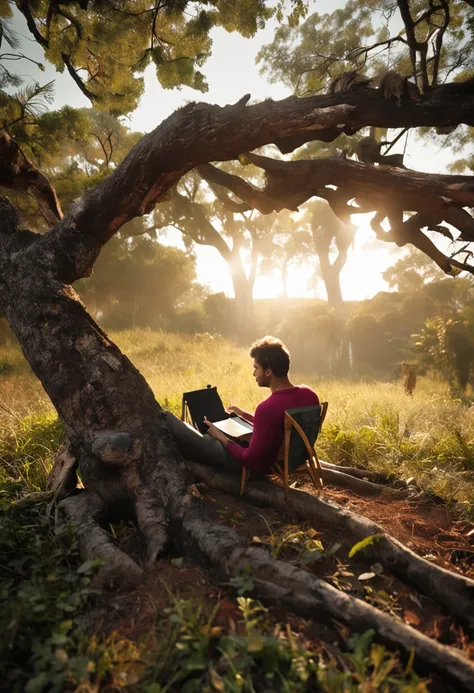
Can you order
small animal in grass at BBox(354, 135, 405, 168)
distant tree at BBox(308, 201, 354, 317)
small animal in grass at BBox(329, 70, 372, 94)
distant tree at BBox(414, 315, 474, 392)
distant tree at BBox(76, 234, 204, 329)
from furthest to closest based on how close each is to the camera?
1. distant tree at BBox(308, 201, 354, 317)
2. distant tree at BBox(76, 234, 204, 329)
3. distant tree at BBox(414, 315, 474, 392)
4. small animal in grass at BBox(354, 135, 405, 168)
5. small animal in grass at BBox(329, 70, 372, 94)

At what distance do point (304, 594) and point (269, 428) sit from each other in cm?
128

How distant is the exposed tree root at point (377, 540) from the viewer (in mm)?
2256

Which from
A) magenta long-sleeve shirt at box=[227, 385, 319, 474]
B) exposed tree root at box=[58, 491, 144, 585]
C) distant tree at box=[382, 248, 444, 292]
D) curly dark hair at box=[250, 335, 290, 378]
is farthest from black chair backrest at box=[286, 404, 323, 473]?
distant tree at box=[382, 248, 444, 292]

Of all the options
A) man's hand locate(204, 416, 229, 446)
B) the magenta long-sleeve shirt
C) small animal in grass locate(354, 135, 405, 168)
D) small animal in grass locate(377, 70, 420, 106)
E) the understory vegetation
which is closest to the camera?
the understory vegetation

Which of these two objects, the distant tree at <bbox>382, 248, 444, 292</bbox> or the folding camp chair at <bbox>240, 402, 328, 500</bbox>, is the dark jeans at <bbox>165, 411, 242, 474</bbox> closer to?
the folding camp chair at <bbox>240, 402, 328, 500</bbox>

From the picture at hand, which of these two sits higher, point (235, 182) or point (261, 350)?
point (235, 182)

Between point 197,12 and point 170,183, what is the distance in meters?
3.64

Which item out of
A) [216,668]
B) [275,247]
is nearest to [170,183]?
→ [216,668]

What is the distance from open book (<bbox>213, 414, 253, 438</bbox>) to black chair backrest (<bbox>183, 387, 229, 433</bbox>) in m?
0.18

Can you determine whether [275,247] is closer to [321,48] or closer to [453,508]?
→ [321,48]

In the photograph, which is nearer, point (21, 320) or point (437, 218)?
point (21, 320)

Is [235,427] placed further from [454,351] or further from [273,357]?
[454,351]

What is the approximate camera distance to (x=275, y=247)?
35625 millimetres

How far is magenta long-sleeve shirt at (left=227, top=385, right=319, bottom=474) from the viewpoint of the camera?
320 centimetres
